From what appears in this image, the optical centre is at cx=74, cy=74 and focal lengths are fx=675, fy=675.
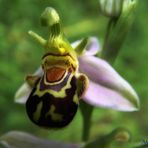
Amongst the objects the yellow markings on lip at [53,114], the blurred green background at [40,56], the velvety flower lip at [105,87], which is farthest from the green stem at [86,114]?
the blurred green background at [40,56]

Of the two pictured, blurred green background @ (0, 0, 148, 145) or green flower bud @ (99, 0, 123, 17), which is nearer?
green flower bud @ (99, 0, 123, 17)

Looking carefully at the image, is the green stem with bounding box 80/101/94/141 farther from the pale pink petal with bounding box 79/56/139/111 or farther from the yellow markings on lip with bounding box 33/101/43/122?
the yellow markings on lip with bounding box 33/101/43/122

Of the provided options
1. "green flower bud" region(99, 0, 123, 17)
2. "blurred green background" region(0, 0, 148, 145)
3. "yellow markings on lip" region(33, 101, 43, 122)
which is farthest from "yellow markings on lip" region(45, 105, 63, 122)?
"blurred green background" region(0, 0, 148, 145)

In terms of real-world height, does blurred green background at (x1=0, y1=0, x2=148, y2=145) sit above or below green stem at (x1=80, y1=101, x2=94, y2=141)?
below

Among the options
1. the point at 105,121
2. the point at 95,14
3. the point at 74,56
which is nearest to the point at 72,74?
the point at 74,56

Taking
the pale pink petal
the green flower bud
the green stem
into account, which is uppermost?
the green flower bud

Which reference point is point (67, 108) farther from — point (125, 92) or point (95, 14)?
point (95, 14)
